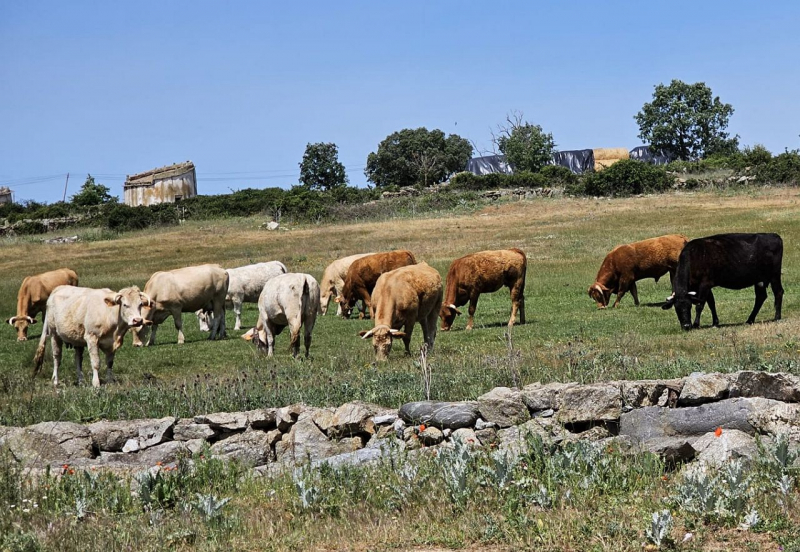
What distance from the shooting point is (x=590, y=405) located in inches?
399

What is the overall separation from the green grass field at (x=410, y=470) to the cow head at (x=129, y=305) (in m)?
1.04

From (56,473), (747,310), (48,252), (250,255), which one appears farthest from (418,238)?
(56,473)

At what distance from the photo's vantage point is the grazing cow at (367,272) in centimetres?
2722

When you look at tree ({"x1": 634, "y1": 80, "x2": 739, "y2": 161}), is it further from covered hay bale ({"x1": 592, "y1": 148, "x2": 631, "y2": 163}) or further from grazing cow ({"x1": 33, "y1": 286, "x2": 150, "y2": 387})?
grazing cow ({"x1": 33, "y1": 286, "x2": 150, "y2": 387})

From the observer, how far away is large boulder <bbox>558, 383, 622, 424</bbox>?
10.1 meters

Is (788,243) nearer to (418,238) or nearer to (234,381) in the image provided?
(418,238)

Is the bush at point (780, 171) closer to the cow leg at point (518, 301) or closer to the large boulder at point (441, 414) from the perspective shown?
the cow leg at point (518, 301)

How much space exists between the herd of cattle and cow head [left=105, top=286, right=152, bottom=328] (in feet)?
0.07

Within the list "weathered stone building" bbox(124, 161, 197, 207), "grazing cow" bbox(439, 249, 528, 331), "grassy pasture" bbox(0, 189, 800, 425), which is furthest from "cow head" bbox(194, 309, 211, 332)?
"weathered stone building" bbox(124, 161, 197, 207)

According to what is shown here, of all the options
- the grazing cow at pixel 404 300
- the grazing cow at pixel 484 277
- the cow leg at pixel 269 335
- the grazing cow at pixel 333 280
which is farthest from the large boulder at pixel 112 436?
the grazing cow at pixel 333 280

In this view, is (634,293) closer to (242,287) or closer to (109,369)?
(242,287)

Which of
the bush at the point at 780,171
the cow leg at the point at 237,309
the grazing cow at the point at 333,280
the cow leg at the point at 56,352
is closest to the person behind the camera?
the cow leg at the point at 56,352

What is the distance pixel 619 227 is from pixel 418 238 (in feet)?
31.9

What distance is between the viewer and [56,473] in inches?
388
